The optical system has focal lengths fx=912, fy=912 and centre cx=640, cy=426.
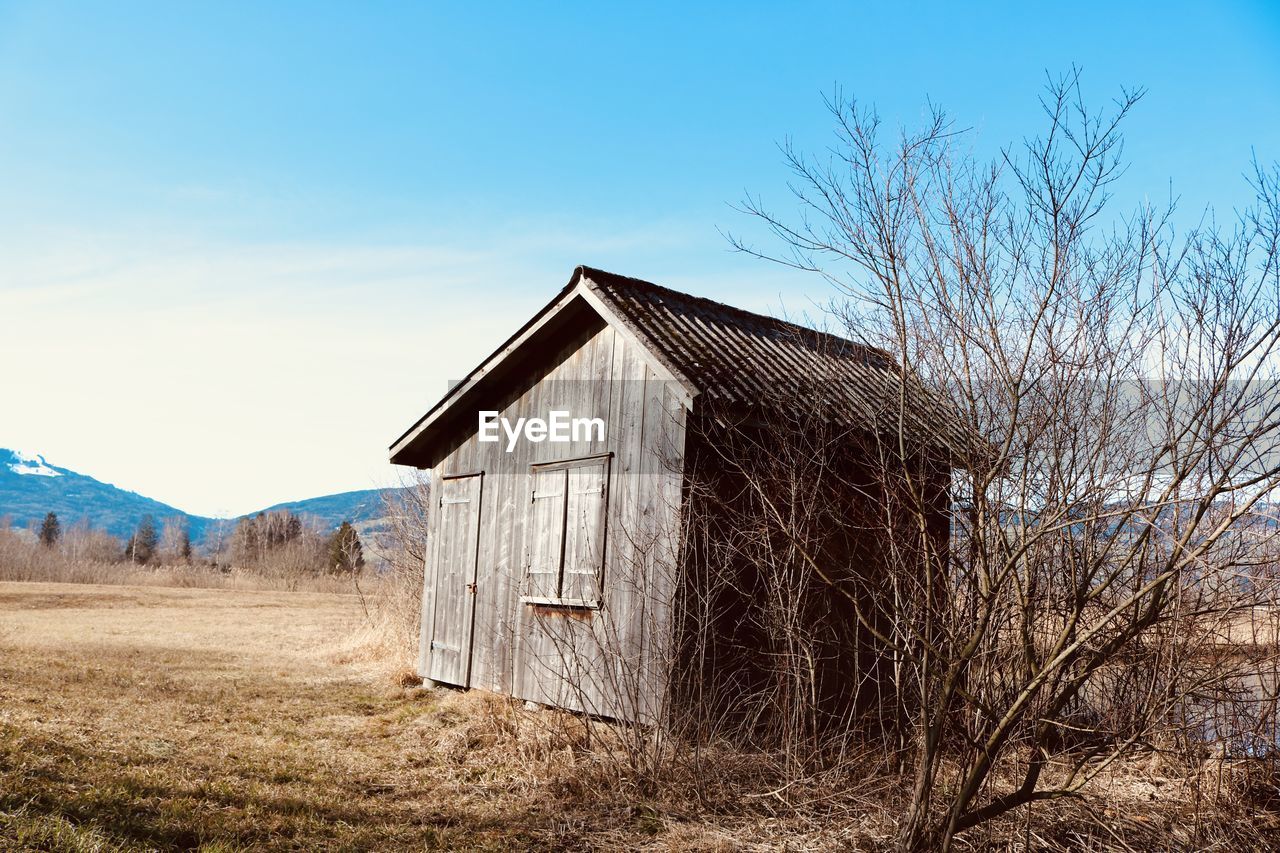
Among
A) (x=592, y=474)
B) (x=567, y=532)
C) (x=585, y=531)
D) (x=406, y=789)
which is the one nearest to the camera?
(x=406, y=789)

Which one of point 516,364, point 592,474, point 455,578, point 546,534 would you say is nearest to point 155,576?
point 455,578

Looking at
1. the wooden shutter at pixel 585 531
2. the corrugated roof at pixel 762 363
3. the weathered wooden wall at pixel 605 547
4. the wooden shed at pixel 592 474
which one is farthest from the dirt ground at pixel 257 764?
the corrugated roof at pixel 762 363

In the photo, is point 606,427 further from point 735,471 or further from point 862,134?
point 862,134

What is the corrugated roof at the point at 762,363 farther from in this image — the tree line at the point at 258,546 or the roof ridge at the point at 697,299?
the tree line at the point at 258,546

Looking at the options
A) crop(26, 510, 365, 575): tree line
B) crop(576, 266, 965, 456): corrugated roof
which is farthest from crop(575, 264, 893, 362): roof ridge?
crop(26, 510, 365, 575): tree line

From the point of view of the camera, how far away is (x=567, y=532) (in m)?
8.91

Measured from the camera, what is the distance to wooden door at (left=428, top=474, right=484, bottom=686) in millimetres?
10453

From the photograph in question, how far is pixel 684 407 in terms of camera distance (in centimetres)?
747

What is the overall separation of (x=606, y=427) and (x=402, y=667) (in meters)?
5.44

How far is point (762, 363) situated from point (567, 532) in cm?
250

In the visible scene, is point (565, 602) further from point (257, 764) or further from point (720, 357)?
point (257, 764)

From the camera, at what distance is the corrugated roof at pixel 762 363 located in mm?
5555

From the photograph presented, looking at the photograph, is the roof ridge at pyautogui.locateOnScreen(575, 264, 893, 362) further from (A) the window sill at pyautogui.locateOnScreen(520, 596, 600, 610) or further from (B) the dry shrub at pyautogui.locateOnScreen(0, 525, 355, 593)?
(B) the dry shrub at pyautogui.locateOnScreen(0, 525, 355, 593)

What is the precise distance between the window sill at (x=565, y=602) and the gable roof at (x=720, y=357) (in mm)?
2235
